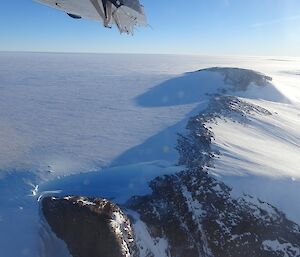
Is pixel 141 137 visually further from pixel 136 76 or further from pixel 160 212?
pixel 136 76

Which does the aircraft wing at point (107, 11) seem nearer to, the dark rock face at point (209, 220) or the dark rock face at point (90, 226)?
the dark rock face at point (90, 226)

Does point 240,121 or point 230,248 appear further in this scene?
point 240,121

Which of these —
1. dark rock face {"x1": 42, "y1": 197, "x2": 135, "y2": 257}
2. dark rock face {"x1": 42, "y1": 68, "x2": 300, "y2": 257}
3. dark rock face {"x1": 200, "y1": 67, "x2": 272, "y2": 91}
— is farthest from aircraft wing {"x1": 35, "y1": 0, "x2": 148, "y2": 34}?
dark rock face {"x1": 200, "y1": 67, "x2": 272, "y2": 91}

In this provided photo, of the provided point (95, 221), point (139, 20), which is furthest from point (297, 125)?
point (139, 20)

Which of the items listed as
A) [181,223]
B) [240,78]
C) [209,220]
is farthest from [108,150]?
[240,78]

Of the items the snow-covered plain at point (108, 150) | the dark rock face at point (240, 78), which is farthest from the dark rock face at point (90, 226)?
the dark rock face at point (240, 78)
